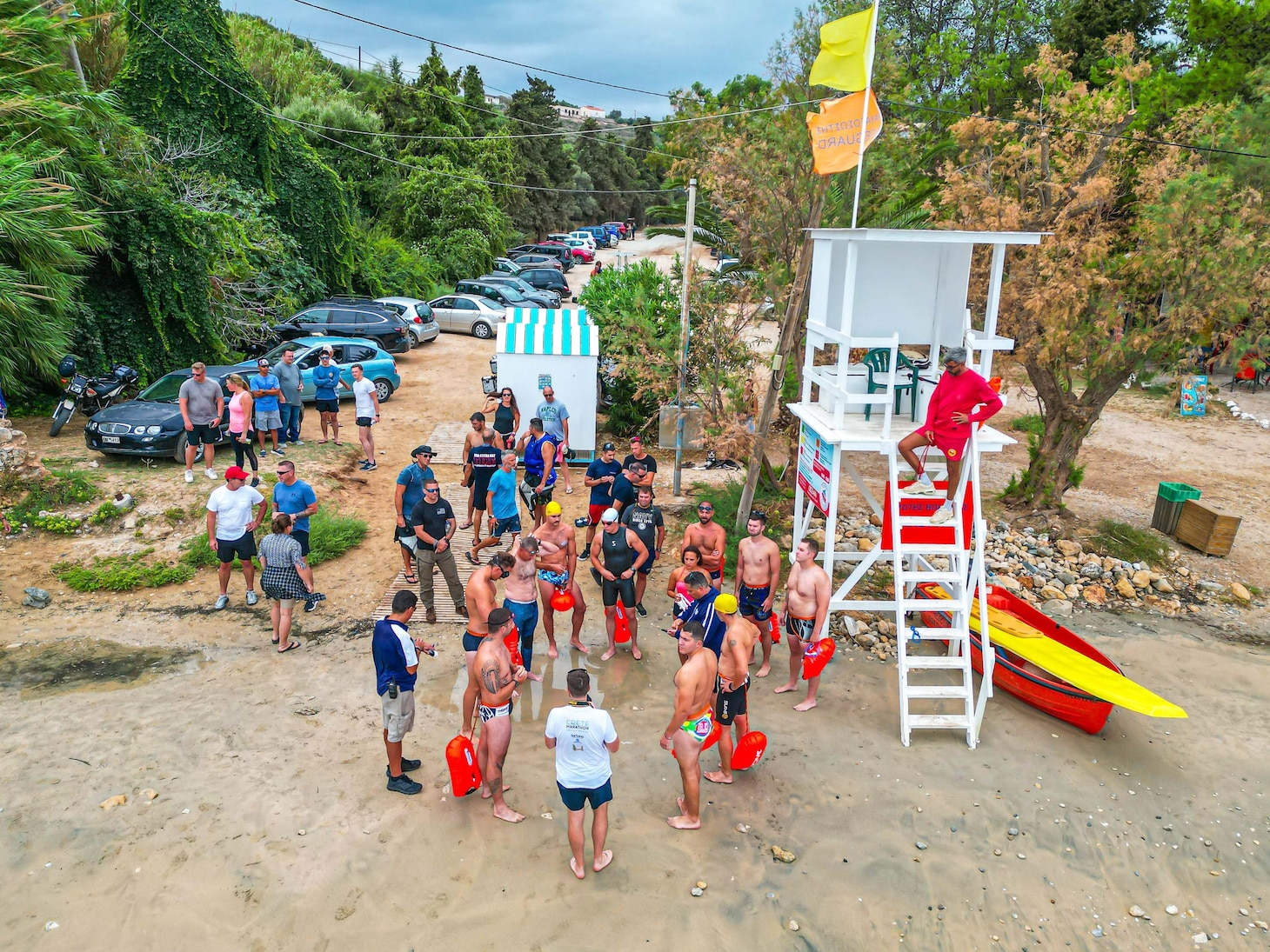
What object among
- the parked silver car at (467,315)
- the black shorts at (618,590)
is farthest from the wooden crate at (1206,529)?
the parked silver car at (467,315)

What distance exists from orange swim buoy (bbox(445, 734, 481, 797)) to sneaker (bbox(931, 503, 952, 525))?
4.95m

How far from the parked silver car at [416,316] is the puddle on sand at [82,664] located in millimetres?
16009

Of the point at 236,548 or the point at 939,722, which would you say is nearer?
the point at 939,722

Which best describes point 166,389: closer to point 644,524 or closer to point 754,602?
point 644,524

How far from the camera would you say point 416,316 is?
78.2ft

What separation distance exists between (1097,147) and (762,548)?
8944mm

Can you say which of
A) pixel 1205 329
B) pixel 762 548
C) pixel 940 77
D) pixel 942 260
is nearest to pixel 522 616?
pixel 762 548

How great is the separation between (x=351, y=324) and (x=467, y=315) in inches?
253

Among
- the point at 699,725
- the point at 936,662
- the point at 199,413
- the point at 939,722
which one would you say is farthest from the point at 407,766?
the point at 199,413

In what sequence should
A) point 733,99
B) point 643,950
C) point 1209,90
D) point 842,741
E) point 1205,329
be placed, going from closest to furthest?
point 643,950
point 842,741
point 1205,329
point 1209,90
point 733,99

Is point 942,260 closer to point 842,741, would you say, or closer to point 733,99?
point 842,741

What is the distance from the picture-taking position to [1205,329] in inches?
457

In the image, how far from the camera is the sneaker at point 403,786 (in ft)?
20.5

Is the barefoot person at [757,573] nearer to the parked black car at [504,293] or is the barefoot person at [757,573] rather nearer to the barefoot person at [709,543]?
the barefoot person at [709,543]
